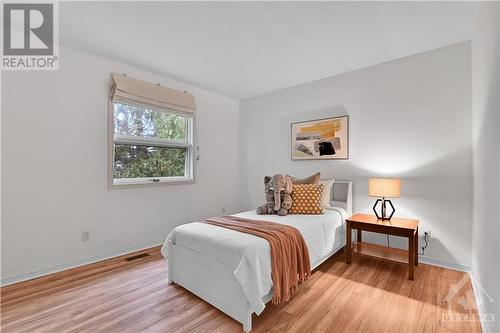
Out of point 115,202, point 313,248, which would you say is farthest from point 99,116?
point 313,248

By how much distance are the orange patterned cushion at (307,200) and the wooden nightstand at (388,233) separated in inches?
15.9

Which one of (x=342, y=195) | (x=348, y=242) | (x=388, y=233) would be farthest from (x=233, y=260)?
(x=342, y=195)

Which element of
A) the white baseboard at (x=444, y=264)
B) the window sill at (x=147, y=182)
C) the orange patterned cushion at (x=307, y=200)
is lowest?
the white baseboard at (x=444, y=264)

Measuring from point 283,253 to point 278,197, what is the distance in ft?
3.26

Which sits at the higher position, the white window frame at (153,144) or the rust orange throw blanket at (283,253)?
the white window frame at (153,144)

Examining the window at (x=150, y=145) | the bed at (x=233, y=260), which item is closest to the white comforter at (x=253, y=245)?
the bed at (x=233, y=260)

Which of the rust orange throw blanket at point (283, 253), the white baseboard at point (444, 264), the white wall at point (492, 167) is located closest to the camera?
the white wall at point (492, 167)

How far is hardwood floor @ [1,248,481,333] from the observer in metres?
1.68

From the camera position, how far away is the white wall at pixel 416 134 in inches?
99.3

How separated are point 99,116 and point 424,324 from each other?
12.6 feet

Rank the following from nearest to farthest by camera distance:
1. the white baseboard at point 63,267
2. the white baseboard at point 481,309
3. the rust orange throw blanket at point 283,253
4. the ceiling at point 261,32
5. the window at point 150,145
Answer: the white baseboard at point 481,309 → the rust orange throw blanket at point 283,253 → the ceiling at point 261,32 → the white baseboard at point 63,267 → the window at point 150,145

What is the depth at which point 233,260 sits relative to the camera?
1.73 meters

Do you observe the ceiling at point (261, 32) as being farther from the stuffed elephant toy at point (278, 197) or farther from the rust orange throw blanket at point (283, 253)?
the rust orange throw blanket at point (283, 253)

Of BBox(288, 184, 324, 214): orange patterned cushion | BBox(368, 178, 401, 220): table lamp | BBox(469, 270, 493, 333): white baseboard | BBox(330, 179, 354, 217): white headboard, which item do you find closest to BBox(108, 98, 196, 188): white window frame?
BBox(288, 184, 324, 214): orange patterned cushion
